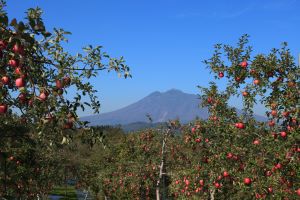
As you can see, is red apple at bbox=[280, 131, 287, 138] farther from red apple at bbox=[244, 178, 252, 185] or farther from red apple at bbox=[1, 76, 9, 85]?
red apple at bbox=[1, 76, 9, 85]

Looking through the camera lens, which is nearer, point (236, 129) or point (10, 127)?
point (10, 127)

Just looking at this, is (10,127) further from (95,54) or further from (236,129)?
(236,129)

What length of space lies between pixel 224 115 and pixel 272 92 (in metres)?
1.45

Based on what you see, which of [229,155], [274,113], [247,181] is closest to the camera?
[274,113]

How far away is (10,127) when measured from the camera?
231 inches

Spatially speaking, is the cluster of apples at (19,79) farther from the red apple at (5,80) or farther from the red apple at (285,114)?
the red apple at (285,114)

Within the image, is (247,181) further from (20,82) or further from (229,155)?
(20,82)

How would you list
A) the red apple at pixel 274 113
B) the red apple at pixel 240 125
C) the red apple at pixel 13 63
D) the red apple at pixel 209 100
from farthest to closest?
the red apple at pixel 209 100
the red apple at pixel 240 125
the red apple at pixel 274 113
the red apple at pixel 13 63

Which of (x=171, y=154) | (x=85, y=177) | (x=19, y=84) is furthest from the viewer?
(x=85, y=177)

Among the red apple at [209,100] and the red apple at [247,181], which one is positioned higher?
the red apple at [209,100]

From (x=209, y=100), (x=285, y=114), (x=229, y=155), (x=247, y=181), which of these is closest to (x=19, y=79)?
(x=285, y=114)

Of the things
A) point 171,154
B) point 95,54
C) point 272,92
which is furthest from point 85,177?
point 95,54

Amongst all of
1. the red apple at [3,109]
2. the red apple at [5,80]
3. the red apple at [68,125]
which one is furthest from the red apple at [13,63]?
the red apple at [68,125]

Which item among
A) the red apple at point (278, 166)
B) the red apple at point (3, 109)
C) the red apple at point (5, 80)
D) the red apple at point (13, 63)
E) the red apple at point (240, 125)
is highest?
the red apple at point (13, 63)
